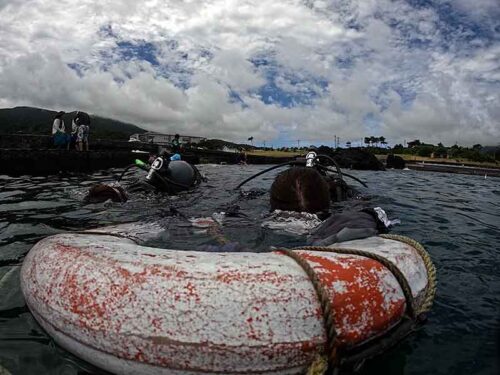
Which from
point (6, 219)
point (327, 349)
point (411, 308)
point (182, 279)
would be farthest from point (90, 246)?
point (6, 219)

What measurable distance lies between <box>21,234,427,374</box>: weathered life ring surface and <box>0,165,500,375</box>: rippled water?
1.01ft

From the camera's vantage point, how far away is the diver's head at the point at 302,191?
6309 mm

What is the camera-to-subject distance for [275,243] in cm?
487

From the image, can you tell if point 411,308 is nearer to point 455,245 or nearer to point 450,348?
point 450,348

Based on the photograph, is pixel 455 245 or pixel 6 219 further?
pixel 6 219

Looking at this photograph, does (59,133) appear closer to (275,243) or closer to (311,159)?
(311,159)

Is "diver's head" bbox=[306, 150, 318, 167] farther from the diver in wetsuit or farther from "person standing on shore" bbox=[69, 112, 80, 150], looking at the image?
"person standing on shore" bbox=[69, 112, 80, 150]

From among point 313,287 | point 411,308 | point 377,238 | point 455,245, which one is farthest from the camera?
point 455,245

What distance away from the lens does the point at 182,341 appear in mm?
1850

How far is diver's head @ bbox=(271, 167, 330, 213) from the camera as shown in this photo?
6309 mm

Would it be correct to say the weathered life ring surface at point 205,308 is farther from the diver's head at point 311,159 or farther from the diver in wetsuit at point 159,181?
the diver in wetsuit at point 159,181

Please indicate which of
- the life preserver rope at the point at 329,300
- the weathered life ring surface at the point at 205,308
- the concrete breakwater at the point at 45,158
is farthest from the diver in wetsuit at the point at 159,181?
the concrete breakwater at the point at 45,158

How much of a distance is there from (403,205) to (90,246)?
26.7ft

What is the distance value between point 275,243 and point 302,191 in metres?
1.73
